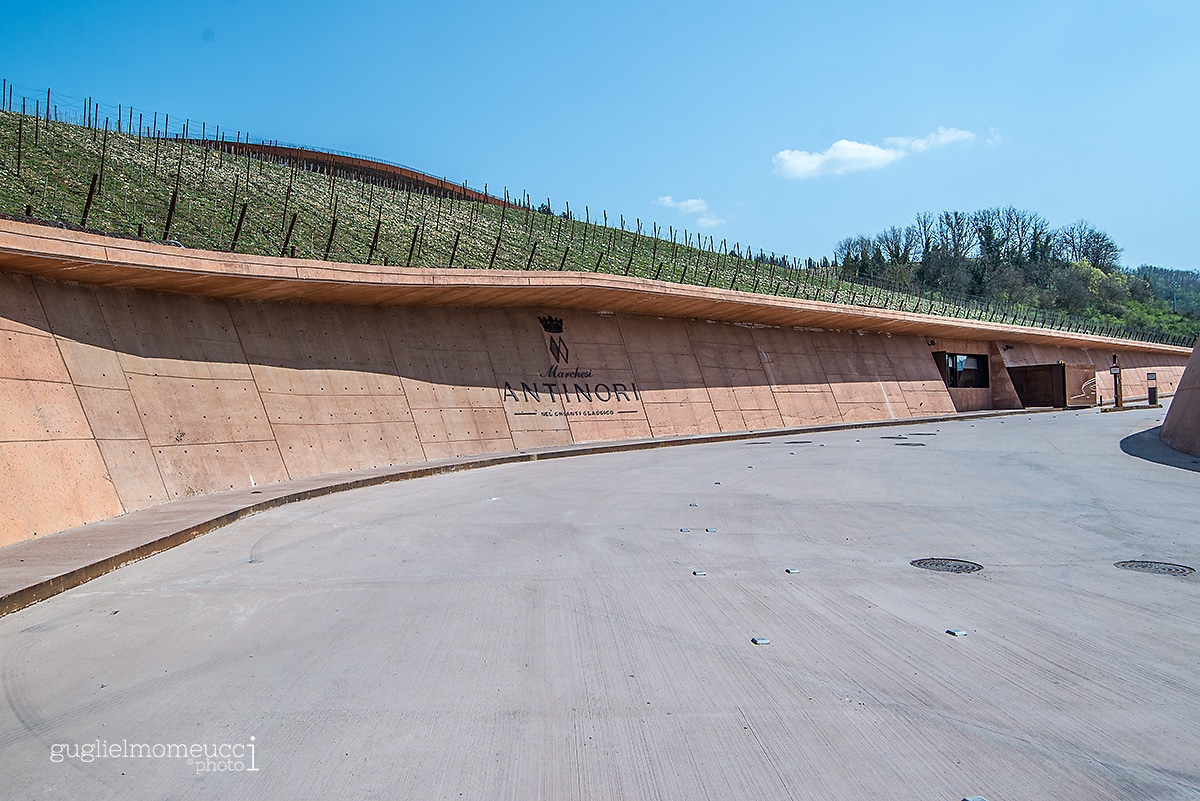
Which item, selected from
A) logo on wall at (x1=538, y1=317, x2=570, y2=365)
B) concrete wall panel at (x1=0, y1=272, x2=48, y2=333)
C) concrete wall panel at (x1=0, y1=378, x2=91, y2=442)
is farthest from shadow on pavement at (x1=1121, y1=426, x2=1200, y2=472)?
concrete wall panel at (x1=0, y1=272, x2=48, y2=333)

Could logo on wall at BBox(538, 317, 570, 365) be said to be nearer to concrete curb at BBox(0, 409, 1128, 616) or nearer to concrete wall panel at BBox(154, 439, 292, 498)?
concrete curb at BBox(0, 409, 1128, 616)

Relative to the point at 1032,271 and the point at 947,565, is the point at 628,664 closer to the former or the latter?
the point at 947,565

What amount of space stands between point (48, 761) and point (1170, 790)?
4.96m

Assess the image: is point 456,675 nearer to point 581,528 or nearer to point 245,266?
point 581,528

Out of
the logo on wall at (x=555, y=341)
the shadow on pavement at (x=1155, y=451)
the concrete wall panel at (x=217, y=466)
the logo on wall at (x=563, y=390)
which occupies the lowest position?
the shadow on pavement at (x=1155, y=451)

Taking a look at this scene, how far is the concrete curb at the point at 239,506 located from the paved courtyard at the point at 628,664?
194mm

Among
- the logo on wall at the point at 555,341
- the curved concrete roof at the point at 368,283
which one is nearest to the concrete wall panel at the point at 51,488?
the curved concrete roof at the point at 368,283

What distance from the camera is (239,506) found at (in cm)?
1142

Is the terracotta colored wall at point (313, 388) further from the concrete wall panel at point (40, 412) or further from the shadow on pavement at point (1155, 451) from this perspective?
A: the shadow on pavement at point (1155, 451)

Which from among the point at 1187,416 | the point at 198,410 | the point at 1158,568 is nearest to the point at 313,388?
the point at 198,410

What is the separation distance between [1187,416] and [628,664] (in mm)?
17014

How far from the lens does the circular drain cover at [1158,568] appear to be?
22.9 ft

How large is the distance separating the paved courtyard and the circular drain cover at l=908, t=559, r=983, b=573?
0.14 meters

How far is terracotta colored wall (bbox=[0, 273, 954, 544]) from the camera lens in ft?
36.0
